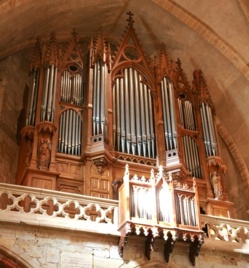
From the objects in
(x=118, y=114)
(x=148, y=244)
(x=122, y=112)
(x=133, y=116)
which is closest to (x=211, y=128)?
(x=133, y=116)

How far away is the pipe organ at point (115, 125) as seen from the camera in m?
12.2

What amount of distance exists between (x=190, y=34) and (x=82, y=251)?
27.8ft

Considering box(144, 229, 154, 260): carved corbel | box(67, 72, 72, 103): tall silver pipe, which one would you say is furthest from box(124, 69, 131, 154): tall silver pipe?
box(144, 229, 154, 260): carved corbel

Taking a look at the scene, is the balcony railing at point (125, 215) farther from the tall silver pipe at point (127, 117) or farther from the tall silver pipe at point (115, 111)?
the tall silver pipe at point (115, 111)

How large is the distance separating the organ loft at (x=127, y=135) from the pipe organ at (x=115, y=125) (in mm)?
27

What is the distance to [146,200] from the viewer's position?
Answer: 10.5 m

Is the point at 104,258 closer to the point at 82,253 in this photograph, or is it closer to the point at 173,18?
the point at 82,253

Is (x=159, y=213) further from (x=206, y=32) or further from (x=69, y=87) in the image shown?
(x=206, y=32)

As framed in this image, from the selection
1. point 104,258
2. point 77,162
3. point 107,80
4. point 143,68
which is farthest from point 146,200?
point 143,68

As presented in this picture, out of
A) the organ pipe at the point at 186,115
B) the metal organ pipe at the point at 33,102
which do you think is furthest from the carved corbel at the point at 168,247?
the organ pipe at the point at 186,115

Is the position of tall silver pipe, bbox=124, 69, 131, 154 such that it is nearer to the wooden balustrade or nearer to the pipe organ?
the pipe organ

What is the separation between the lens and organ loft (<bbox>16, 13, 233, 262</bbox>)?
1068cm

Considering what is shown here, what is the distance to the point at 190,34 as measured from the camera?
15.8 m

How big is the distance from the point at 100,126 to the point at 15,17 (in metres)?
Result: 3.66
